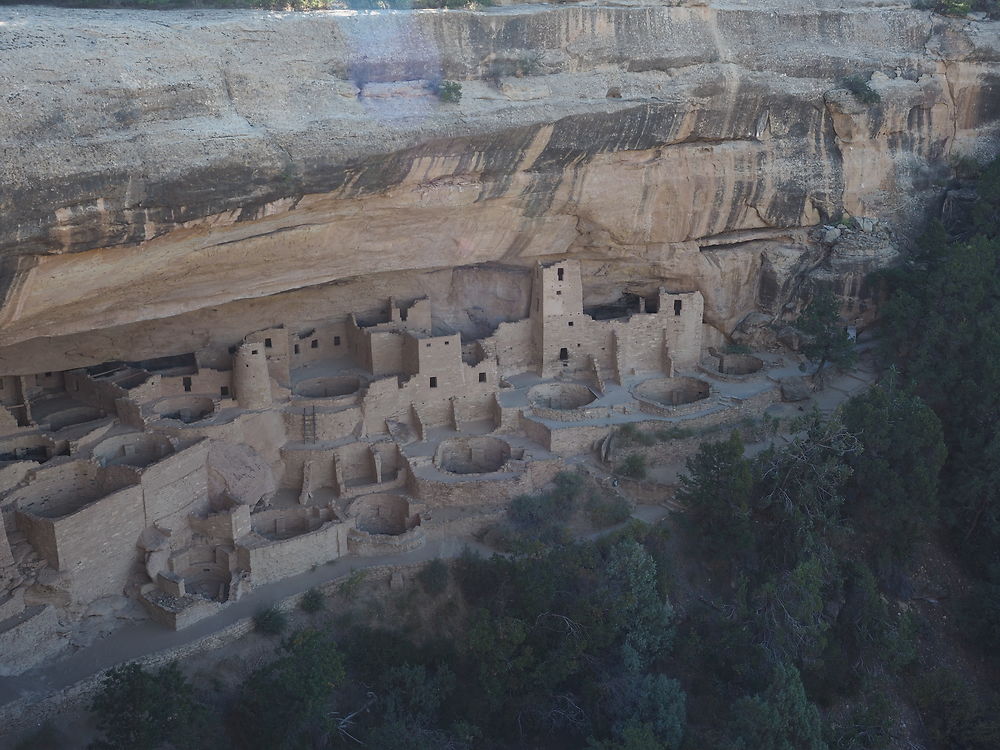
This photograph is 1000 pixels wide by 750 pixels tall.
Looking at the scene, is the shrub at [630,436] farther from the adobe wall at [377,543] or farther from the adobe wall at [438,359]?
the adobe wall at [377,543]

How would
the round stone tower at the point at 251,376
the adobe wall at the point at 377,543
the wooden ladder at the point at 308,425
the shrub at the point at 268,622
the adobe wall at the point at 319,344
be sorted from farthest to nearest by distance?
1. the adobe wall at the point at 319,344
2. the wooden ladder at the point at 308,425
3. the round stone tower at the point at 251,376
4. the adobe wall at the point at 377,543
5. the shrub at the point at 268,622

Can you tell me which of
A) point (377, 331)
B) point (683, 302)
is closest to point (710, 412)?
point (683, 302)

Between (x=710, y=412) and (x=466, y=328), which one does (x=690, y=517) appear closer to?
(x=710, y=412)

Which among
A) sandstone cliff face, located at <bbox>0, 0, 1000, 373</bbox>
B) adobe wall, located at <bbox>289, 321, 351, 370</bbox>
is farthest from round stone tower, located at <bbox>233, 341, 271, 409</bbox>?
adobe wall, located at <bbox>289, 321, 351, 370</bbox>

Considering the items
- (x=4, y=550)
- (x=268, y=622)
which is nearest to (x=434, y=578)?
(x=268, y=622)

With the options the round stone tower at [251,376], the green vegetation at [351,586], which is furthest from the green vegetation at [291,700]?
the round stone tower at [251,376]

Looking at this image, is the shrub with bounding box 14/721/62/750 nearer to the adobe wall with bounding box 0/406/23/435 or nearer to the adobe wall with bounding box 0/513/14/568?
the adobe wall with bounding box 0/513/14/568
